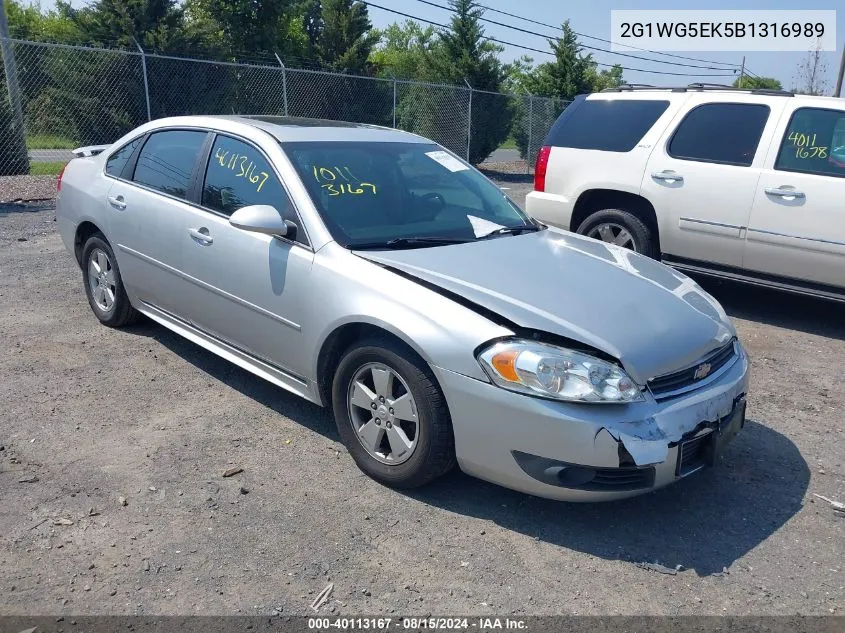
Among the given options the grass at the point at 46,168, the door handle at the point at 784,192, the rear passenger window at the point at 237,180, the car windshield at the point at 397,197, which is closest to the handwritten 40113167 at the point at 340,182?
the car windshield at the point at 397,197

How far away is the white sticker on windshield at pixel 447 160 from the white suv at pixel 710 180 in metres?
2.57

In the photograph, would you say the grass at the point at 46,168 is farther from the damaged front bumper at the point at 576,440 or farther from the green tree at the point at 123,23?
the damaged front bumper at the point at 576,440

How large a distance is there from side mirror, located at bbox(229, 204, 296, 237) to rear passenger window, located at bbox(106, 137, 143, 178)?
196 cm

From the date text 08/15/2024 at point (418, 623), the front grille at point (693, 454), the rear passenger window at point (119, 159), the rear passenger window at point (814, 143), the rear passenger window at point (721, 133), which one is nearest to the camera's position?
the date text 08/15/2024 at point (418, 623)

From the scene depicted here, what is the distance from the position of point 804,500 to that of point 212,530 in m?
2.72

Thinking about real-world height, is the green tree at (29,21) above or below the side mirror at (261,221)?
above

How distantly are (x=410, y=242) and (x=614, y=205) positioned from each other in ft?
12.7

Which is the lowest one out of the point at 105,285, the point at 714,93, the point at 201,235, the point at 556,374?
the point at 105,285

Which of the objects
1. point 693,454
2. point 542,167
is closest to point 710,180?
point 542,167

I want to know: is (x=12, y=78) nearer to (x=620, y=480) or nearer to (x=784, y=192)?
(x=784, y=192)

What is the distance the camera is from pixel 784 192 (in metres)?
6.08

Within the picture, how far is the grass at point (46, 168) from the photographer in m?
15.0

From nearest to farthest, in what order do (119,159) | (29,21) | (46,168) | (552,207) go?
(119,159) → (552,207) → (46,168) → (29,21)

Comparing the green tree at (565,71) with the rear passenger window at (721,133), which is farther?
the green tree at (565,71)
